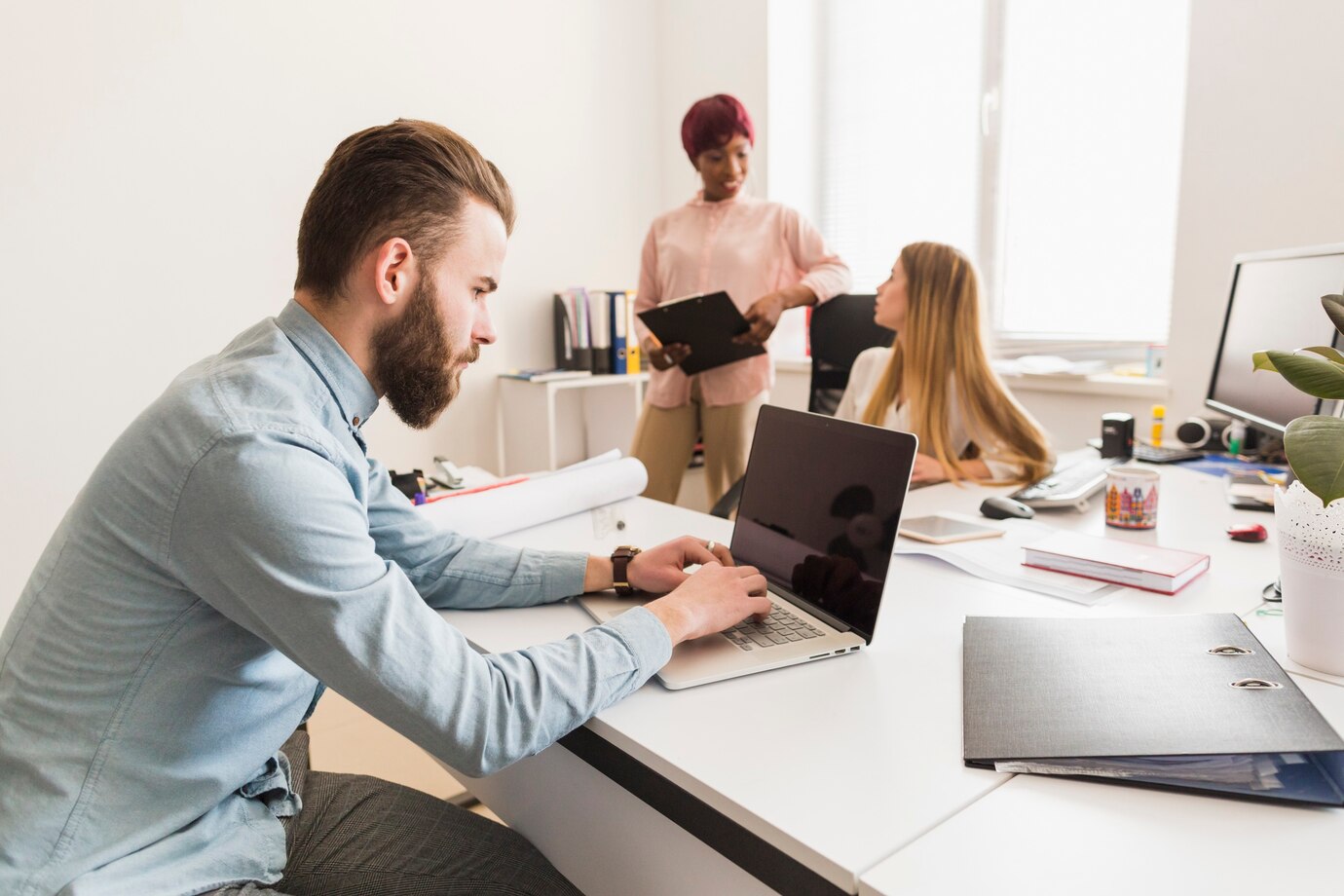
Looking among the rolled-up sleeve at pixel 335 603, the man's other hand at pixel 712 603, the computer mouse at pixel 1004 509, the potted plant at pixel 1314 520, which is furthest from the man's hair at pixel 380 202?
the computer mouse at pixel 1004 509

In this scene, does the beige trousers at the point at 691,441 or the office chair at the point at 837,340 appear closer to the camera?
the office chair at the point at 837,340

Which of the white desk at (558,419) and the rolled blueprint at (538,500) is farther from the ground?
the rolled blueprint at (538,500)

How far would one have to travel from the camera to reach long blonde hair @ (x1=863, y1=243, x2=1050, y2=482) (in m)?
Result: 2.10

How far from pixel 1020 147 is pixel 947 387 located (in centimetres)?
177

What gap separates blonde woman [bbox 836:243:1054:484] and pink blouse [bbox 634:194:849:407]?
678 mm

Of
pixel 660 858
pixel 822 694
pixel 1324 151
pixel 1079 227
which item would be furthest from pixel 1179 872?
pixel 1079 227

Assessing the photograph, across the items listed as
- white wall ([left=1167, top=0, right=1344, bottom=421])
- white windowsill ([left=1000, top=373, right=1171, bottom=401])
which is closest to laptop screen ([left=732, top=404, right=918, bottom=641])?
white wall ([left=1167, top=0, right=1344, bottom=421])

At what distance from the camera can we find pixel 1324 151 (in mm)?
2457

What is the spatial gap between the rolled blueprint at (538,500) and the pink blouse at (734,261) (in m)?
1.03

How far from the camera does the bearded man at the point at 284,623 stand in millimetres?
835

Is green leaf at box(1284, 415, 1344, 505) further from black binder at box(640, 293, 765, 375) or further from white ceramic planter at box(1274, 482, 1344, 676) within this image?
black binder at box(640, 293, 765, 375)

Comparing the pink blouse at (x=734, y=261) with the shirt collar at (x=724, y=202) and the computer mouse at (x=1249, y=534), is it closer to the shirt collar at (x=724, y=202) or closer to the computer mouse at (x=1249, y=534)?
the shirt collar at (x=724, y=202)

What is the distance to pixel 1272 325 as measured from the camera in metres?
1.83

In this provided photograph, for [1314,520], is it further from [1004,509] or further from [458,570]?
[458,570]
